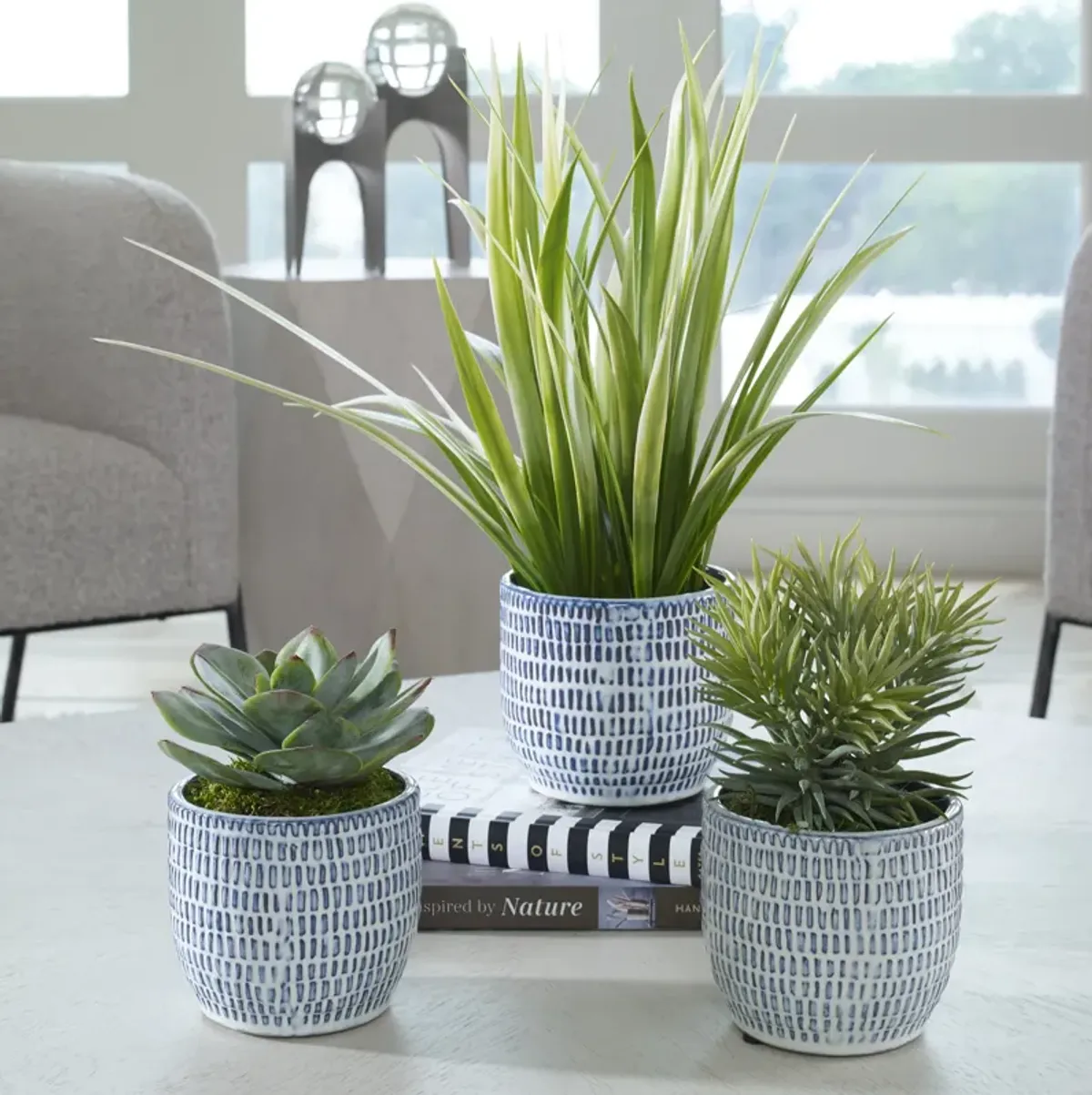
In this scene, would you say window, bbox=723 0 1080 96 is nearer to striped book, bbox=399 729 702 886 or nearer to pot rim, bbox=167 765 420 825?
striped book, bbox=399 729 702 886

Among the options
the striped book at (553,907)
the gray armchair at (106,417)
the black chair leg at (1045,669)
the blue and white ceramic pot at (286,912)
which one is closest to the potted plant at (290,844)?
the blue and white ceramic pot at (286,912)

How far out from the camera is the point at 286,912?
578 mm

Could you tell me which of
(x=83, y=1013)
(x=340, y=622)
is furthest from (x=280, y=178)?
(x=83, y=1013)

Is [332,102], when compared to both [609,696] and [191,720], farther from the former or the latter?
[191,720]

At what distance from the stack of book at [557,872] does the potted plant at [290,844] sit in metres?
0.10

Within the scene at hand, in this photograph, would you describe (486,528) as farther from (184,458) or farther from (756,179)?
(756,179)

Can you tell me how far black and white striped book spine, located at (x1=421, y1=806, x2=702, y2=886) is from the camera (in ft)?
2.30

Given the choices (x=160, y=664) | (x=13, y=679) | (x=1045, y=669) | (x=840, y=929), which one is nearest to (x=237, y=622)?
(x=13, y=679)

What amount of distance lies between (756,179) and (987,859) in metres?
2.94

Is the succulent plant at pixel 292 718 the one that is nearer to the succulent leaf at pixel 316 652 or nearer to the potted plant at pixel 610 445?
the succulent leaf at pixel 316 652

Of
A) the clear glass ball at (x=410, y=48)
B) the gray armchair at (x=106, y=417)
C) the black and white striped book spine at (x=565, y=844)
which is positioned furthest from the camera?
the clear glass ball at (x=410, y=48)

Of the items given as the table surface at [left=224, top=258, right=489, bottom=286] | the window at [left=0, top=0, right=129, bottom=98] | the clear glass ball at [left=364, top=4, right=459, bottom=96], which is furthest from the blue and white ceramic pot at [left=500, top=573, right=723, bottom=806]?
the window at [left=0, top=0, right=129, bottom=98]

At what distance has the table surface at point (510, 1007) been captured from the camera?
564 mm

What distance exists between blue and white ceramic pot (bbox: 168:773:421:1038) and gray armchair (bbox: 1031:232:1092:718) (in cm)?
155
